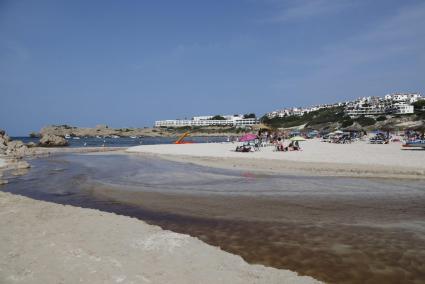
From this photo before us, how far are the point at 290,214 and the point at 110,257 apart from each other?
643 centimetres

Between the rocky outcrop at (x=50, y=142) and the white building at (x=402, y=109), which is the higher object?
the white building at (x=402, y=109)

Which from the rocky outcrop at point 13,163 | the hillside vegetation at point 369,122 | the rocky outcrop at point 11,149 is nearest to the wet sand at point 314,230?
the rocky outcrop at point 13,163

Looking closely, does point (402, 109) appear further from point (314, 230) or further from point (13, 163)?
point (314, 230)

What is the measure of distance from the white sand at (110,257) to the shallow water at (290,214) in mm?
970

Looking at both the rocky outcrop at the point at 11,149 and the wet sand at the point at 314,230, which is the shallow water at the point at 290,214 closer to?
the wet sand at the point at 314,230

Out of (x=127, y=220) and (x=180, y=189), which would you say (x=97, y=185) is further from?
(x=127, y=220)

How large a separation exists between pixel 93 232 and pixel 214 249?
2987 mm

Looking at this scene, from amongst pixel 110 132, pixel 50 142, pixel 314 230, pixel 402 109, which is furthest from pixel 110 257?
pixel 110 132

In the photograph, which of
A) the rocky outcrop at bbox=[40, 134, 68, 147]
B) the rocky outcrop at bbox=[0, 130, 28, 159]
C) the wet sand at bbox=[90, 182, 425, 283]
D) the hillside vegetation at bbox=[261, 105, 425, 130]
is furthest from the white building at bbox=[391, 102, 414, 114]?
the wet sand at bbox=[90, 182, 425, 283]

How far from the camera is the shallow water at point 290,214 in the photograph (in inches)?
288

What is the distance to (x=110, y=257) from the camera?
678 centimetres

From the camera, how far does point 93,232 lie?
28.2ft

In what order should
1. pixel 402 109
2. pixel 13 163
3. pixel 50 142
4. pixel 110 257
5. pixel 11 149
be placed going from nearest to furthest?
pixel 110 257, pixel 13 163, pixel 11 149, pixel 50 142, pixel 402 109

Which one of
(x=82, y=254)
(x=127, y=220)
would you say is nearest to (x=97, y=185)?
(x=127, y=220)
